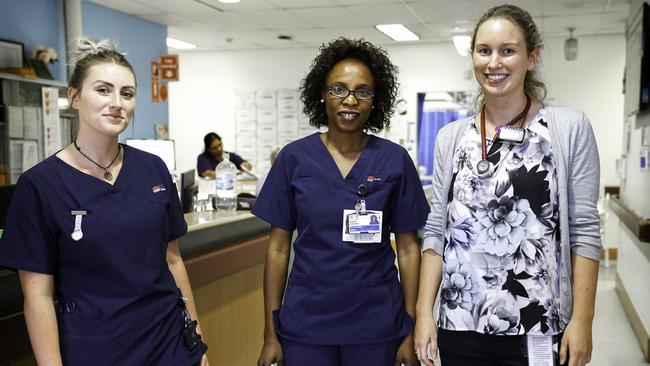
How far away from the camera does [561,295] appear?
1.56m

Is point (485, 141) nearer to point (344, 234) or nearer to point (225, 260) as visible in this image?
point (344, 234)

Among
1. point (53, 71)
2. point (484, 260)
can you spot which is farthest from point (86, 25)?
point (484, 260)

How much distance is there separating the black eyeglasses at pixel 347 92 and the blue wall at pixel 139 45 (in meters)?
5.44

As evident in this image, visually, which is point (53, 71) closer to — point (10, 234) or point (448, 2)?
point (448, 2)

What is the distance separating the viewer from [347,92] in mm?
1866

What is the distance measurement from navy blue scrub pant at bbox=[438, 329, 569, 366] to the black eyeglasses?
2.35 ft

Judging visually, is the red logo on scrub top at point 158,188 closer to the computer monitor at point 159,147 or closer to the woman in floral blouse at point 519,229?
the woman in floral blouse at point 519,229

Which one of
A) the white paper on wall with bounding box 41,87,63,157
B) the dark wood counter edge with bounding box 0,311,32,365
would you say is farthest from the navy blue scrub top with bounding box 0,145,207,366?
the white paper on wall with bounding box 41,87,63,157

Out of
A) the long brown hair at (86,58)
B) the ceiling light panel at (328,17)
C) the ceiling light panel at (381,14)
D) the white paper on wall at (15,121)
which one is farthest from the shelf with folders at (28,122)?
the long brown hair at (86,58)

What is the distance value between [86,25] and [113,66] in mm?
5565

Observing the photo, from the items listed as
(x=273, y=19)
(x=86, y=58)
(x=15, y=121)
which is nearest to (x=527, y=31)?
(x=86, y=58)

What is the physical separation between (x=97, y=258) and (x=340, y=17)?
20.9ft

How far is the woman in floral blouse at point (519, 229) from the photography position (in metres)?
1.54

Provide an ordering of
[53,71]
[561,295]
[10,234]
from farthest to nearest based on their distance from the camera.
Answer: [53,71] → [561,295] → [10,234]
